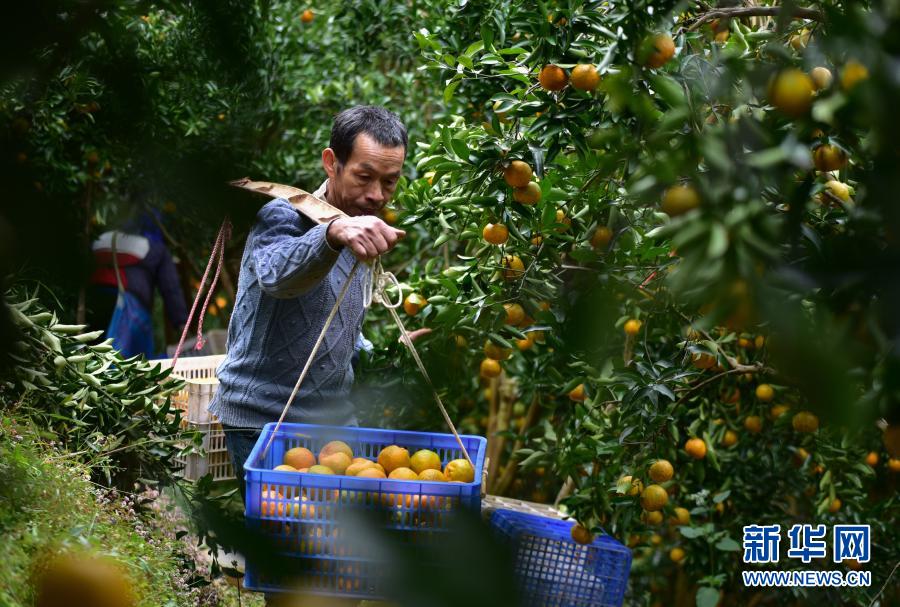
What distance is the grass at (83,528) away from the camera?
4.34 feet

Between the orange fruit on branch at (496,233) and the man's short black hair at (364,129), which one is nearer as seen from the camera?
the orange fruit on branch at (496,233)

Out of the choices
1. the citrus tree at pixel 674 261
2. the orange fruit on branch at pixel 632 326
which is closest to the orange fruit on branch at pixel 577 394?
the citrus tree at pixel 674 261

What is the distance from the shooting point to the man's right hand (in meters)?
1.64

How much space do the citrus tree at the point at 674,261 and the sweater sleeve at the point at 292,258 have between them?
1.21ft

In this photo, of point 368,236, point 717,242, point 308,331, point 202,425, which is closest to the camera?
point 717,242

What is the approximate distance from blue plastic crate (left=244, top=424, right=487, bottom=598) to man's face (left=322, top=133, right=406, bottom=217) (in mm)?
539

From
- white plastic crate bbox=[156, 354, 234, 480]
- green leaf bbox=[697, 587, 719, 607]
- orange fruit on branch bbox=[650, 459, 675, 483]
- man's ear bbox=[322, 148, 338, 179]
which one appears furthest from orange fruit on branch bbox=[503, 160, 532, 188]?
green leaf bbox=[697, 587, 719, 607]

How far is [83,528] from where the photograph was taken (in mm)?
1682

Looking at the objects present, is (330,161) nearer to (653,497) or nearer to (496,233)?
(496,233)

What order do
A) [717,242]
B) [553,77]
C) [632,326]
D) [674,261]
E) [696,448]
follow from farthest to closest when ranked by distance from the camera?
[696,448] < [632,326] < [674,261] < [553,77] < [717,242]

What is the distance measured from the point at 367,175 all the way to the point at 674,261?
0.73 meters

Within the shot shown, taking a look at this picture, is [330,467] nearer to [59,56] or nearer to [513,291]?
[513,291]

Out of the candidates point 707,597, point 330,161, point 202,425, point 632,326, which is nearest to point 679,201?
point 330,161

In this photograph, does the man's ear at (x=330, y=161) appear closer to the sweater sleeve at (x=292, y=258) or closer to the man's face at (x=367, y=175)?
the man's face at (x=367, y=175)
